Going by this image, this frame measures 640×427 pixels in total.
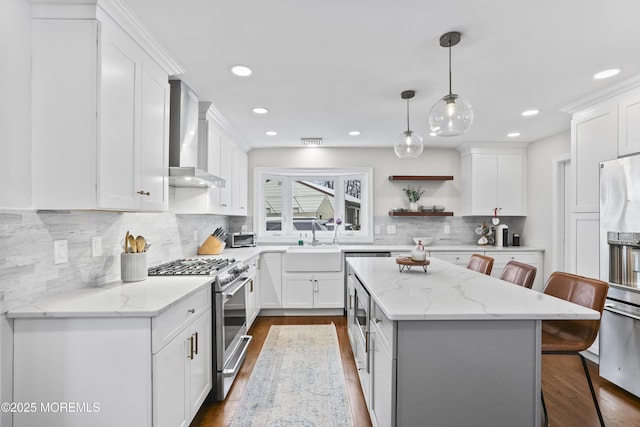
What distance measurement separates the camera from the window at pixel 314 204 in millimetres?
4836

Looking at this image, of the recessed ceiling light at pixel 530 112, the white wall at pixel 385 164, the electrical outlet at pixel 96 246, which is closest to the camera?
the electrical outlet at pixel 96 246

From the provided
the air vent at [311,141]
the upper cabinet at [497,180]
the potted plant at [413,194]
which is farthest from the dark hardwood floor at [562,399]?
the air vent at [311,141]

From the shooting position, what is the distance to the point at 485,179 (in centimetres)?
445

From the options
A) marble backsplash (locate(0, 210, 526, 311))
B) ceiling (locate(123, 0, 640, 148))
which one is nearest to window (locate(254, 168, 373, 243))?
ceiling (locate(123, 0, 640, 148))

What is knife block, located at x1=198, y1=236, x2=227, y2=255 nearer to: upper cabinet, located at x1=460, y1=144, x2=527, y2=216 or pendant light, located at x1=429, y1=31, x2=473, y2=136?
pendant light, located at x1=429, y1=31, x2=473, y2=136

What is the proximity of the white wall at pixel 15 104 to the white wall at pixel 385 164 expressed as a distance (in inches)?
129

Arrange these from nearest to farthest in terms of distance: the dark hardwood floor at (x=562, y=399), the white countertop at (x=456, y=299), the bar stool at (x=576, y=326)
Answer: the white countertop at (x=456, y=299) → the bar stool at (x=576, y=326) → the dark hardwood floor at (x=562, y=399)

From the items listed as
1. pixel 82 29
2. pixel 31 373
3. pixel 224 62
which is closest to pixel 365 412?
pixel 31 373

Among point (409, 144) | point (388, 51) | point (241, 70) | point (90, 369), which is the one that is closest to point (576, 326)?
point (409, 144)

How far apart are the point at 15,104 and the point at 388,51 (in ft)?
6.40

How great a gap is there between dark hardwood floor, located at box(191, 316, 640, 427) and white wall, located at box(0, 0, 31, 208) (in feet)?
5.37

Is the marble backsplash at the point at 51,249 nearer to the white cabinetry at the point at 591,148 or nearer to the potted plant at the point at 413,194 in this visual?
the potted plant at the point at 413,194

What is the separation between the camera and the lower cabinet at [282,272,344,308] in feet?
13.5

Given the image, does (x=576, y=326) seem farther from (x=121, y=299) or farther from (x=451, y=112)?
(x=121, y=299)
